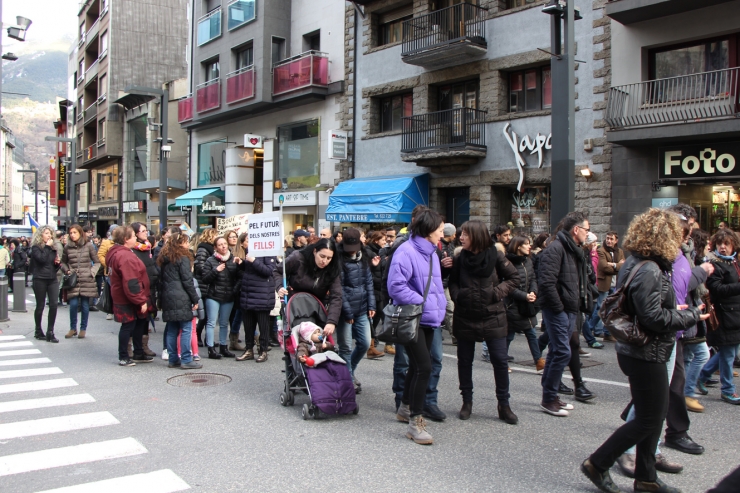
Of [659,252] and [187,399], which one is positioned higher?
[659,252]

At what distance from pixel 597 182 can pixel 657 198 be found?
1.46m

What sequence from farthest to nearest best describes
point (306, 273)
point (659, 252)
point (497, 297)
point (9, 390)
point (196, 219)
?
point (196, 219) < point (9, 390) < point (306, 273) < point (497, 297) < point (659, 252)

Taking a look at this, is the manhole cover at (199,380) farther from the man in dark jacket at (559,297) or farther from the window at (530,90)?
the window at (530,90)

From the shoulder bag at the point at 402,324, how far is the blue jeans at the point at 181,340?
3.99m

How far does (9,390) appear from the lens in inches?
297

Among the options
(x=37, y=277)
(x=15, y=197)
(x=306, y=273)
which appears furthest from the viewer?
(x=15, y=197)

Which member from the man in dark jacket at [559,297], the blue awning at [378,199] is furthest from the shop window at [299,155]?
the man in dark jacket at [559,297]

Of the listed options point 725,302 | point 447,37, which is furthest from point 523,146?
point 725,302

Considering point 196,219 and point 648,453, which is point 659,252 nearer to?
point 648,453

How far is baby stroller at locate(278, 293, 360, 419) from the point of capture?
20.3ft

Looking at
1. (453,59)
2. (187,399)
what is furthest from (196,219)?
(187,399)

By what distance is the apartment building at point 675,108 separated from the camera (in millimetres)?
13273

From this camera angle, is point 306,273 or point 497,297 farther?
point 306,273

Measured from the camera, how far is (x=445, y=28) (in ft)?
60.4
